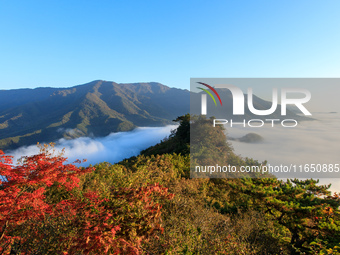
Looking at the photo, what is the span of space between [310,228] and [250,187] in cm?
241

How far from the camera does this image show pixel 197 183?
1030 cm

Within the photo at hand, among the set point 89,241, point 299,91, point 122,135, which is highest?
point 299,91

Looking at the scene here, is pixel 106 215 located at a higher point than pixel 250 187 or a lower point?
higher

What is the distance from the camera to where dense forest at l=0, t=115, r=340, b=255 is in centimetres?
349

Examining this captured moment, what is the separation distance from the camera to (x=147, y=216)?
150 inches

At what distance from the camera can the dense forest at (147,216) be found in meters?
3.49

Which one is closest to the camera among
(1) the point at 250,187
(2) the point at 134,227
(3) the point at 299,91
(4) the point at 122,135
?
(2) the point at 134,227

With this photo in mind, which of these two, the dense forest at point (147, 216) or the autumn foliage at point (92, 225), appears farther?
the dense forest at point (147, 216)

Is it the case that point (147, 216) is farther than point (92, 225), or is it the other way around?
point (147, 216)

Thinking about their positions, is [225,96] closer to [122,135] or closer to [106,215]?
[106,215]

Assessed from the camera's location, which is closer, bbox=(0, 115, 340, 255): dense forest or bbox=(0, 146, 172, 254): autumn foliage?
bbox=(0, 146, 172, 254): autumn foliage

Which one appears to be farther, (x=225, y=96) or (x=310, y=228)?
(x=225, y=96)

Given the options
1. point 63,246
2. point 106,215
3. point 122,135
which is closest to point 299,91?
point 106,215

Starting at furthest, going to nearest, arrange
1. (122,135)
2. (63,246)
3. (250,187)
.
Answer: (122,135) < (250,187) < (63,246)
